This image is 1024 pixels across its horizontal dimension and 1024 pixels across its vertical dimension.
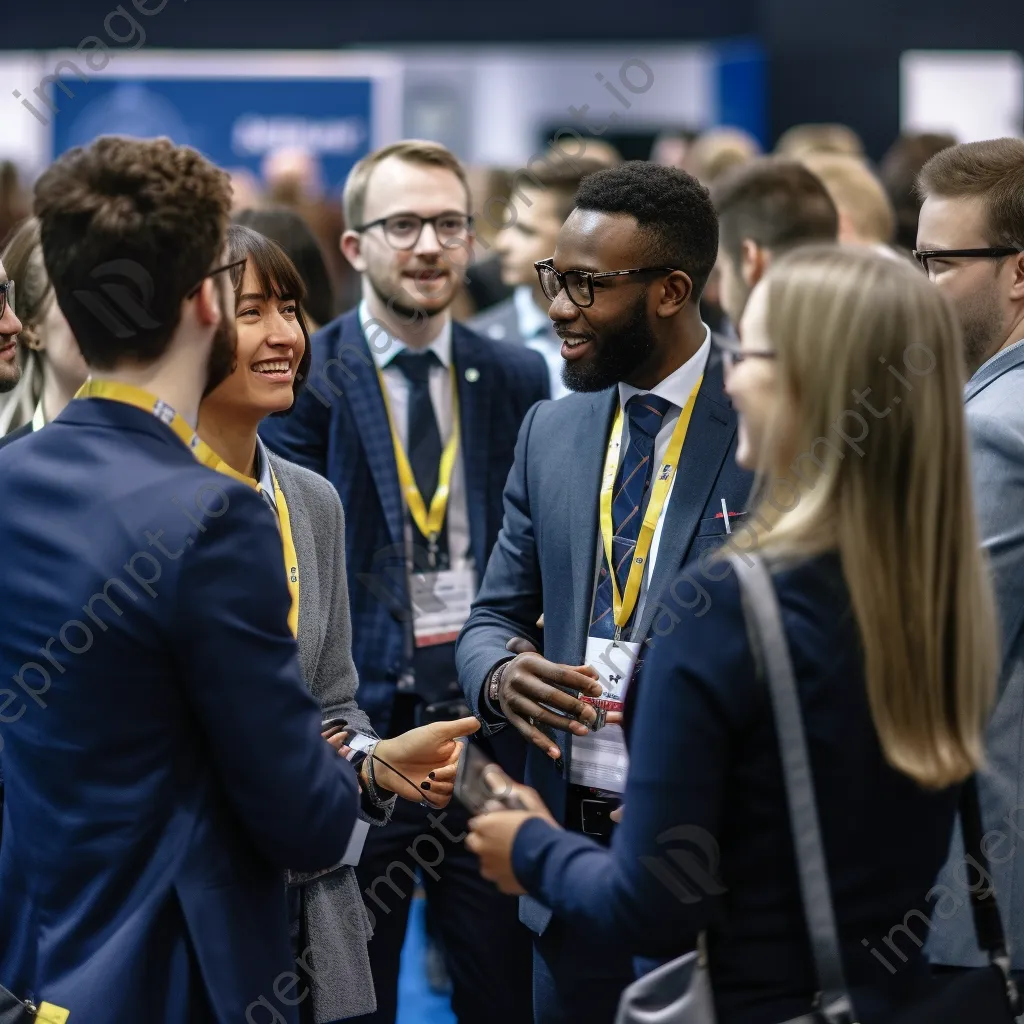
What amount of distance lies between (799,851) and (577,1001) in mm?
1057

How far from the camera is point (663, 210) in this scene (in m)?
2.65

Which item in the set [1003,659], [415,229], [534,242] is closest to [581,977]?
[1003,659]

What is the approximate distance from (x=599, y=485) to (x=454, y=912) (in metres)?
1.16

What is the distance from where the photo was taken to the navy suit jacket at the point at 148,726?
1.68 metres

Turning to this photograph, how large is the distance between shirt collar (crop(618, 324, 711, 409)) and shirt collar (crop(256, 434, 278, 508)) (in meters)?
0.66

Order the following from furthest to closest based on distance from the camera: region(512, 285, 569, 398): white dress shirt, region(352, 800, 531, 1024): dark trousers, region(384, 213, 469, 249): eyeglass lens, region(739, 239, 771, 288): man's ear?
region(512, 285, 569, 398): white dress shirt → region(739, 239, 771, 288): man's ear → region(384, 213, 469, 249): eyeglass lens → region(352, 800, 531, 1024): dark trousers

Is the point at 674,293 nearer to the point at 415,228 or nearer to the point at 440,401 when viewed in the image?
the point at 440,401

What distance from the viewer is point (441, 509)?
11.4ft

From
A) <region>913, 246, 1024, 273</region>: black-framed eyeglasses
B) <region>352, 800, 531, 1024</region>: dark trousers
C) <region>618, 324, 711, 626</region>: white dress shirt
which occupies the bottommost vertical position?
<region>352, 800, 531, 1024</region>: dark trousers

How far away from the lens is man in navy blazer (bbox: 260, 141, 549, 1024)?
3.17 meters

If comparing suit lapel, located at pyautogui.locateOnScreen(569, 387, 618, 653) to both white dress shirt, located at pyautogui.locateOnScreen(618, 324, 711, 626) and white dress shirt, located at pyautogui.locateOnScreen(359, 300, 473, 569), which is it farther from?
white dress shirt, located at pyautogui.locateOnScreen(359, 300, 473, 569)

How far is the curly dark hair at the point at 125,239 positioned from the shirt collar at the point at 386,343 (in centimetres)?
180

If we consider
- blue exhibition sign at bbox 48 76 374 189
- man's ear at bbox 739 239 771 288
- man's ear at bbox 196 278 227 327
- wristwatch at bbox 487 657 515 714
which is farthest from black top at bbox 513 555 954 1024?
blue exhibition sign at bbox 48 76 374 189

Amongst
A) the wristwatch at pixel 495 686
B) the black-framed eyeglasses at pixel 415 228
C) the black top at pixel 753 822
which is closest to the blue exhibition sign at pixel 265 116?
the black-framed eyeglasses at pixel 415 228
